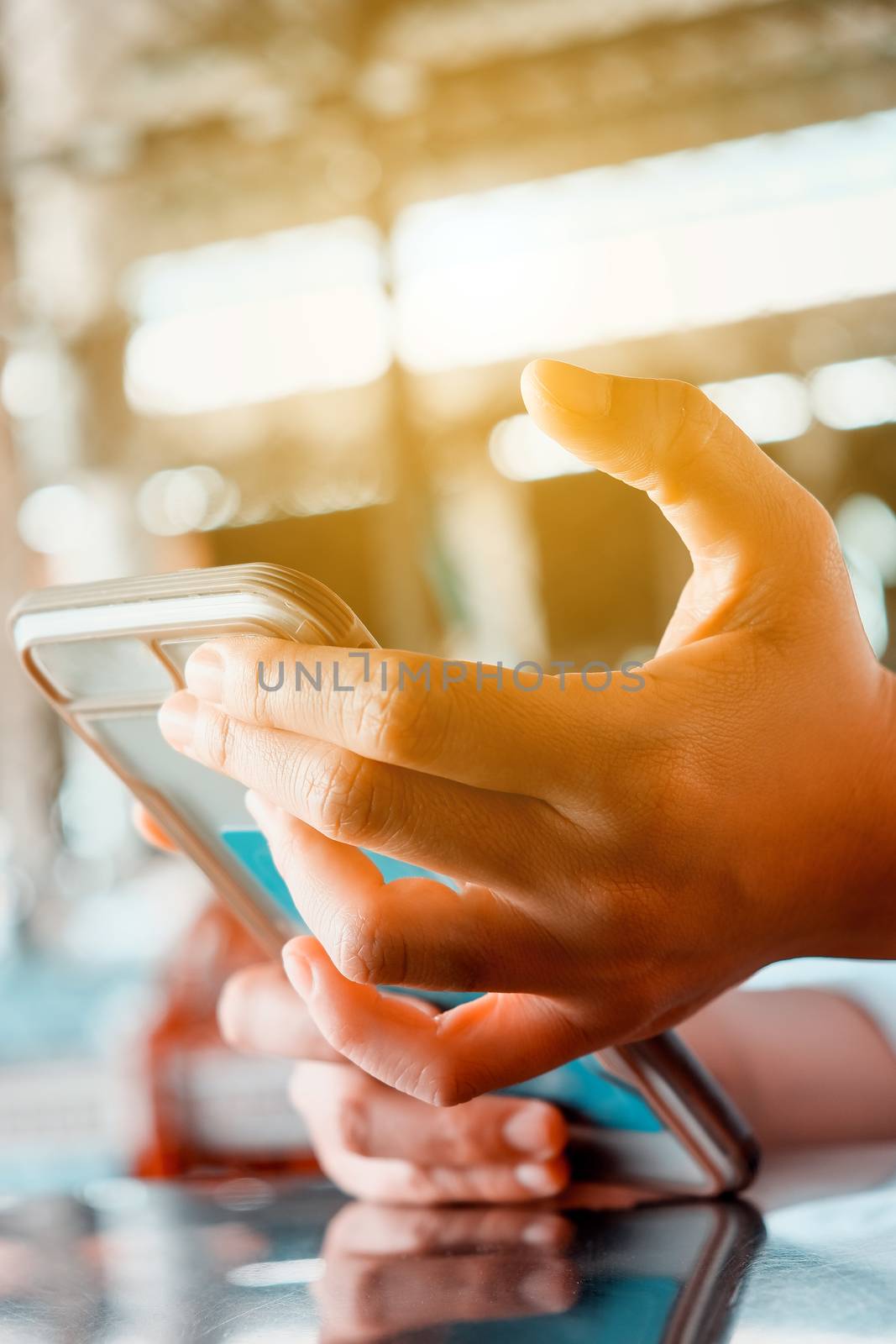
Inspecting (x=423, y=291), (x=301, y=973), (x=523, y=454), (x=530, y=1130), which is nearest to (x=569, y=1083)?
(x=530, y=1130)

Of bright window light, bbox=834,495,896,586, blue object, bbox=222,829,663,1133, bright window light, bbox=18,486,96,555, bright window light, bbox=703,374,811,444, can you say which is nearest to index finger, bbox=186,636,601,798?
blue object, bbox=222,829,663,1133

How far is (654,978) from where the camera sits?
0.99ft

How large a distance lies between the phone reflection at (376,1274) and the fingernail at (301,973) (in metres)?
0.08

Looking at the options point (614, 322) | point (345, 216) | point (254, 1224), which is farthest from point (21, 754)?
point (254, 1224)

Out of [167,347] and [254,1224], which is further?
[167,347]

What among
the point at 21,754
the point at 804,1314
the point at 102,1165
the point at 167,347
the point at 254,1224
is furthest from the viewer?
the point at 167,347

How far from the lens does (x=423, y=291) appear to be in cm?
351

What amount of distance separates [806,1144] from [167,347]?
136 inches

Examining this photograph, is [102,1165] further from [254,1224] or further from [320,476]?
[320,476]

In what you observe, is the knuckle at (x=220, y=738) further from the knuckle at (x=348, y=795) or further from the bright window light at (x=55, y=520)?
the bright window light at (x=55, y=520)

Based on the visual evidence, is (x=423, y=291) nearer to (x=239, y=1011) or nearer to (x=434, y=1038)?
(x=239, y=1011)

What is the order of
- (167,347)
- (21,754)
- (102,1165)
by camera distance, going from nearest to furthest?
(102,1165) < (21,754) < (167,347)

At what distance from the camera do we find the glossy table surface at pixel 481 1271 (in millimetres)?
283

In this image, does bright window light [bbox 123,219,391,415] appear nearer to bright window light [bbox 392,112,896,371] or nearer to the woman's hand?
bright window light [bbox 392,112,896,371]
